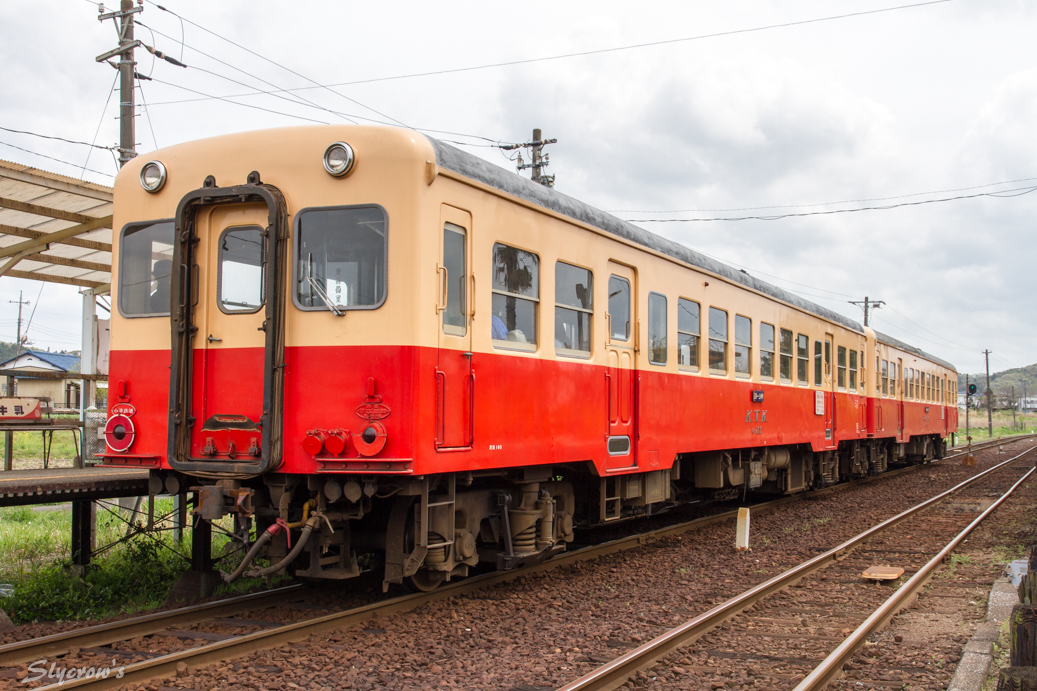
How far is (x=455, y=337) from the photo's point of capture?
6262mm

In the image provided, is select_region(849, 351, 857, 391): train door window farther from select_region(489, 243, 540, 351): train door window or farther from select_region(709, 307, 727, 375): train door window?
select_region(489, 243, 540, 351): train door window

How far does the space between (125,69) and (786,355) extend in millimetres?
10570

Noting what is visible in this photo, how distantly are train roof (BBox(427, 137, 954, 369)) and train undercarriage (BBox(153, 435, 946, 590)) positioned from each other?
2255 mm

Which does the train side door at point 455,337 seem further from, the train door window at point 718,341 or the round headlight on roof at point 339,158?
the train door window at point 718,341

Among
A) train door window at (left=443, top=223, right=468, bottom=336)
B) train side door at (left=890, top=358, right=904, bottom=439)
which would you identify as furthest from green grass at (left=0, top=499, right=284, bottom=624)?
train side door at (left=890, top=358, right=904, bottom=439)

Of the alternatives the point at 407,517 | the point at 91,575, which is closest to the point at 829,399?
the point at 407,517

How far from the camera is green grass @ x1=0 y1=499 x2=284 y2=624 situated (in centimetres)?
693

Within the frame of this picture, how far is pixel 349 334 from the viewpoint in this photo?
5938 mm

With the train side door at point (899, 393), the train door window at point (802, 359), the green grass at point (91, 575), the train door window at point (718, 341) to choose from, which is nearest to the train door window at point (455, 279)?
the green grass at point (91, 575)

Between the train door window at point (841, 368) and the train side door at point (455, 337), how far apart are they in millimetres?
11551

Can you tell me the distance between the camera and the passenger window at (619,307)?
8.47 metres

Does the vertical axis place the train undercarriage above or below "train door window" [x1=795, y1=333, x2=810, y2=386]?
below

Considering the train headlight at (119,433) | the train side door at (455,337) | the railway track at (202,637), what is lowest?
the railway track at (202,637)

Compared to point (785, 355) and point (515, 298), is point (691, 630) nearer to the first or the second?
point (515, 298)
